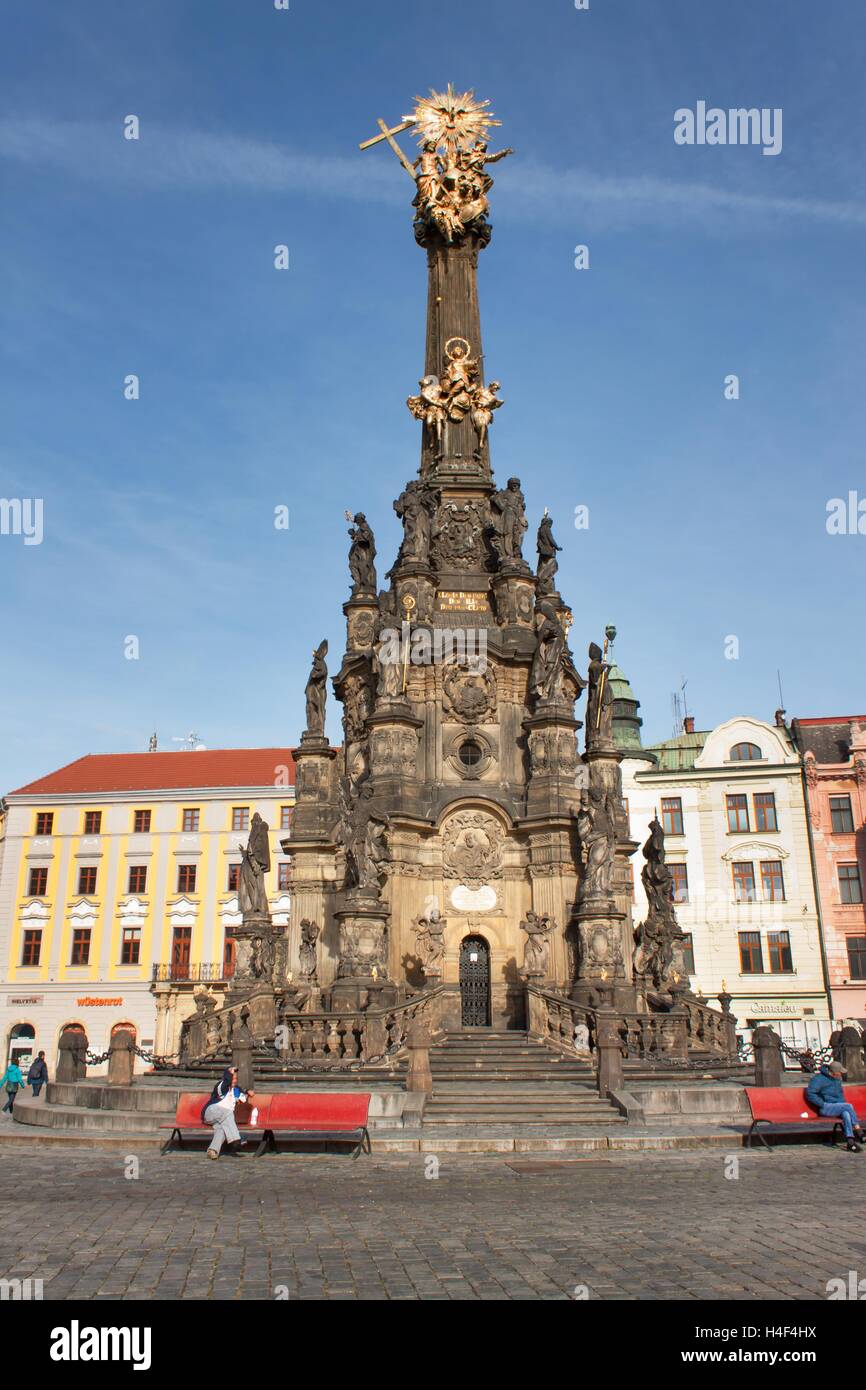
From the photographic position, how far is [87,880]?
49938 mm

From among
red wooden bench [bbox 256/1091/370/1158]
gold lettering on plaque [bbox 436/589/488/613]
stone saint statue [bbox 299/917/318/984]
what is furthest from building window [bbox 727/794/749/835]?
red wooden bench [bbox 256/1091/370/1158]

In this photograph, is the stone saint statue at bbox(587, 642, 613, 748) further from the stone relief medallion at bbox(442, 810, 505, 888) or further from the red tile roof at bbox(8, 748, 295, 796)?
the red tile roof at bbox(8, 748, 295, 796)

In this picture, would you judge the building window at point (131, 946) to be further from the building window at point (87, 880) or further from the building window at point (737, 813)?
the building window at point (737, 813)

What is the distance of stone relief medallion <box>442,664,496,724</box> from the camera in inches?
1057

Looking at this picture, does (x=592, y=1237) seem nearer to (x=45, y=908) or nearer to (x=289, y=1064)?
(x=289, y=1064)

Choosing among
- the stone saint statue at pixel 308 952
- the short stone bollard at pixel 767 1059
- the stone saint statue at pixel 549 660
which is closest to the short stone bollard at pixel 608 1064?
the short stone bollard at pixel 767 1059

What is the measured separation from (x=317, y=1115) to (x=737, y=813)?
3409cm

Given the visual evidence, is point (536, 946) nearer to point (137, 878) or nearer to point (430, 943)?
point (430, 943)

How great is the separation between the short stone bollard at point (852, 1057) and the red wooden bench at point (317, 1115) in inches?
378

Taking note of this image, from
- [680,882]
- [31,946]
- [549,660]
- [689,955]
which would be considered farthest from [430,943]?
[31,946]

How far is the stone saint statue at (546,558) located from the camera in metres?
28.6

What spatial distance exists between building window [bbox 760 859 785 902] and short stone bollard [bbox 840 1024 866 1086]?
989 inches

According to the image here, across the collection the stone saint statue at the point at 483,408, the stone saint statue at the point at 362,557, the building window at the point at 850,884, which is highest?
the stone saint statue at the point at 483,408
